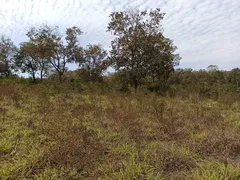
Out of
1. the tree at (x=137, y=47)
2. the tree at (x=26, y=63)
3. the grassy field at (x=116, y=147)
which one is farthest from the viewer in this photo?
the tree at (x=26, y=63)

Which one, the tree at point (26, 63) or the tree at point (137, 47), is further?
the tree at point (26, 63)

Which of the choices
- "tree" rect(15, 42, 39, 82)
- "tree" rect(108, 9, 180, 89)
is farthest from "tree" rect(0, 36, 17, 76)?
"tree" rect(108, 9, 180, 89)

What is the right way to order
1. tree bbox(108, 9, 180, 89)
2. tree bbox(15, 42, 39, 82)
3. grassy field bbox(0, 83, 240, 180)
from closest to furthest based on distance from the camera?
1. grassy field bbox(0, 83, 240, 180)
2. tree bbox(108, 9, 180, 89)
3. tree bbox(15, 42, 39, 82)

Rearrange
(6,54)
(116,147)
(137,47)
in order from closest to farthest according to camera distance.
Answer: (116,147), (137,47), (6,54)

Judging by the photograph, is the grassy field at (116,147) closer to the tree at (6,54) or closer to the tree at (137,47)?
the tree at (137,47)

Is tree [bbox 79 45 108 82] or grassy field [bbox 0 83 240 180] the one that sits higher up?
tree [bbox 79 45 108 82]

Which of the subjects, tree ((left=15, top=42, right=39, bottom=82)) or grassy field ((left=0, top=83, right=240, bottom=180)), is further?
tree ((left=15, top=42, right=39, bottom=82))

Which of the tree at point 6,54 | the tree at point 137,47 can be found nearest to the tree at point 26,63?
the tree at point 6,54

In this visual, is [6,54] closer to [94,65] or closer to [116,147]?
[94,65]

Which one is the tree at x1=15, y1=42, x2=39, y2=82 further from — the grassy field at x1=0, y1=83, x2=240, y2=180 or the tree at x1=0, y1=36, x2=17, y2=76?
the grassy field at x1=0, y1=83, x2=240, y2=180

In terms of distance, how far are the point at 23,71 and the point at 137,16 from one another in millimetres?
17961

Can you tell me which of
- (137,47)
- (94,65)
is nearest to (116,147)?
(137,47)

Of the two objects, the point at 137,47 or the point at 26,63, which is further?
the point at 26,63

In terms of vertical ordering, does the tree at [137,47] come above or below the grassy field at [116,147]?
above
